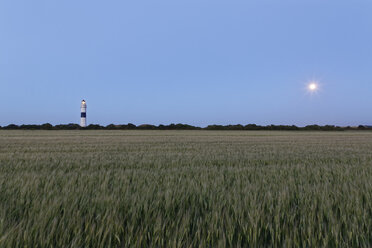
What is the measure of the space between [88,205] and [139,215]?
0.48 meters

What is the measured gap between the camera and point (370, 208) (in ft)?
6.24

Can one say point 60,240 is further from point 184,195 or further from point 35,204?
point 184,195

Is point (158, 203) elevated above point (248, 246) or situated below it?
above

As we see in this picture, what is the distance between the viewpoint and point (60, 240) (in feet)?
4.14

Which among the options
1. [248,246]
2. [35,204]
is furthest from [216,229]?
[35,204]

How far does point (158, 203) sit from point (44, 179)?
188 cm

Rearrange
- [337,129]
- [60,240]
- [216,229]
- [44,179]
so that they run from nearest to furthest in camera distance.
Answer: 1. [60,240]
2. [216,229]
3. [44,179]
4. [337,129]

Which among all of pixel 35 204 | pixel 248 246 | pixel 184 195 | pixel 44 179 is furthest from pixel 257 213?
pixel 44 179

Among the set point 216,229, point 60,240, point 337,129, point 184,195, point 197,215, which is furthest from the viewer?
point 337,129

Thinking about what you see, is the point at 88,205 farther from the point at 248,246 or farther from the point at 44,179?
the point at 44,179

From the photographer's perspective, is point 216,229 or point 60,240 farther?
point 216,229

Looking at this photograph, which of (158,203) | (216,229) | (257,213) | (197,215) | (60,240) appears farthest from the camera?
(158,203)

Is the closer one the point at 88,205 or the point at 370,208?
the point at 88,205

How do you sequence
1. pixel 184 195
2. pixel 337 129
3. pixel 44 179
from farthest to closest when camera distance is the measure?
pixel 337 129
pixel 44 179
pixel 184 195
